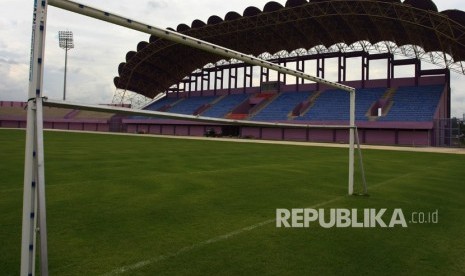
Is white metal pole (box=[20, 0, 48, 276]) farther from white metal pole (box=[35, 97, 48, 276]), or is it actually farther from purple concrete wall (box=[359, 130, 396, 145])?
purple concrete wall (box=[359, 130, 396, 145])

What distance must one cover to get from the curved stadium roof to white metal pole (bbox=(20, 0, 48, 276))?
37023 millimetres

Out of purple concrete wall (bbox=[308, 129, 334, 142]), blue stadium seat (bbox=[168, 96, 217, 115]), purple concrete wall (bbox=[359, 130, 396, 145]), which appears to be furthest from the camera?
blue stadium seat (bbox=[168, 96, 217, 115])

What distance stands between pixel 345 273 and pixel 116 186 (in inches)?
253

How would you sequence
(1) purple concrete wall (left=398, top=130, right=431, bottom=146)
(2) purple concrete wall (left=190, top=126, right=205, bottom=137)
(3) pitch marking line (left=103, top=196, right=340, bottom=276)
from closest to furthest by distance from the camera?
(3) pitch marking line (left=103, top=196, right=340, bottom=276)
(1) purple concrete wall (left=398, top=130, right=431, bottom=146)
(2) purple concrete wall (left=190, top=126, right=205, bottom=137)

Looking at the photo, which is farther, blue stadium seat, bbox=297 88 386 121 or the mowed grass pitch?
blue stadium seat, bbox=297 88 386 121

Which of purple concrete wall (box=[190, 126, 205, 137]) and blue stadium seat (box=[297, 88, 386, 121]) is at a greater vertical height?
blue stadium seat (box=[297, 88, 386, 121])

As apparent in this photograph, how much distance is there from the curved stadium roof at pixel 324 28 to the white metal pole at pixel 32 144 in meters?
37.0

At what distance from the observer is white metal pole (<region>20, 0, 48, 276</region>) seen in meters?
3.23

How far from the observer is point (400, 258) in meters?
4.55

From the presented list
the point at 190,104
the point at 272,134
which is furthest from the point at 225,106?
the point at 272,134

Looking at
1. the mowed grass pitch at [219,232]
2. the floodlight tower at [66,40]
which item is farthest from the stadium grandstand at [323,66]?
the mowed grass pitch at [219,232]

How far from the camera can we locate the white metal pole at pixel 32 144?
3.23m

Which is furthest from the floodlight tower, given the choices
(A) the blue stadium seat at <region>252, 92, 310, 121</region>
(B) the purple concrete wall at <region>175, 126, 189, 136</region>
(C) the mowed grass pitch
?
(C) the mowed grass pitch

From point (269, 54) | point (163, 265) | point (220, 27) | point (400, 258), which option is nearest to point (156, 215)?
point (163, 265)
